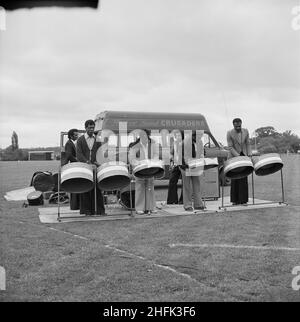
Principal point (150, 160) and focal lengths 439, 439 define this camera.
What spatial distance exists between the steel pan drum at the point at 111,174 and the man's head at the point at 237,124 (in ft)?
9.03

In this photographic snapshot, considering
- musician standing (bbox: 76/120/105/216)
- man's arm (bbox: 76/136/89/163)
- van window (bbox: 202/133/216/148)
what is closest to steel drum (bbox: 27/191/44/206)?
musician standing (bbox: 76/120/105/216)

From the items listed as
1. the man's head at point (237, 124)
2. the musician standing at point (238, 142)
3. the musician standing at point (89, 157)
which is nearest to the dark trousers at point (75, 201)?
the musician standing at point (89, 157)

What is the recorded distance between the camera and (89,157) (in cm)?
774

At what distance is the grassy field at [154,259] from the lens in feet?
11.4

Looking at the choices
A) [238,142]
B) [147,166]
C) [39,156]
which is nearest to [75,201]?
[147,166]

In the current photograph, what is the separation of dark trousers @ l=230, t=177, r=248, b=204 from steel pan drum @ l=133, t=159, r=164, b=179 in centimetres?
189

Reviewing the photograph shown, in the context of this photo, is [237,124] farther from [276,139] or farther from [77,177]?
[276,139]

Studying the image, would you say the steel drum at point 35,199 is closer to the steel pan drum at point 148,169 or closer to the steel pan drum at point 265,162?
the steel pan drum at point 148,169

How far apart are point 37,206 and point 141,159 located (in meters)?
2.97

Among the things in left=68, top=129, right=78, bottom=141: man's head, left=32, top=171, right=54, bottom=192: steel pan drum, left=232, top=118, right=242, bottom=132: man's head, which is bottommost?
left=32, top=171, right=54, bottom=192: steel pan drum

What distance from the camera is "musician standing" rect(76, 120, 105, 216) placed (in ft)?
25.3

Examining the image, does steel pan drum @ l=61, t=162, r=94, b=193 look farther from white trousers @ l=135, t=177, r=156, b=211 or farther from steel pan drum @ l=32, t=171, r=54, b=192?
steel pan drum @ l=32, t=171, r=54, b=192
